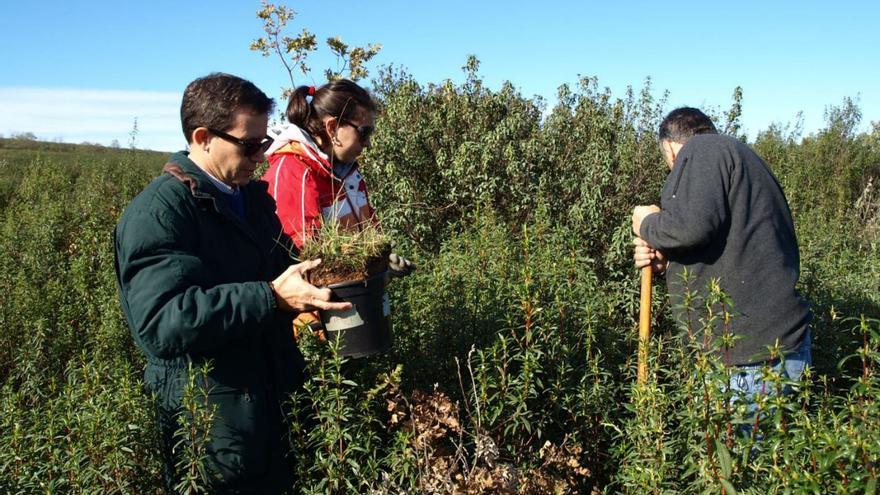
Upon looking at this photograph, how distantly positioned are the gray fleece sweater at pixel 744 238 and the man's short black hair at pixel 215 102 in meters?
1.88

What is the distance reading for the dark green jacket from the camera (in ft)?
6.82

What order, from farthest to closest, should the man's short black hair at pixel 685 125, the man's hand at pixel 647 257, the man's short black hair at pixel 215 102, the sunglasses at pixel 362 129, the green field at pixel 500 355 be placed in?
the man's hand at pixel 647 257 → the man's short black hair at pixel 685 125 → the sunglasses at pixel 362 129 → the man's short black hair at pixel 215 102 → the green field at pixel 500 355

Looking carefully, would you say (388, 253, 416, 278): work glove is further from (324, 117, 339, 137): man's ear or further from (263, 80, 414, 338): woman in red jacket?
(324, 117, 339, 137): man's ear

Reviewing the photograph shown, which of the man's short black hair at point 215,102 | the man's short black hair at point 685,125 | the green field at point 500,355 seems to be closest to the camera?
the green field at point 500,355

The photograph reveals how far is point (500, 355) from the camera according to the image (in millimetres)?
3156

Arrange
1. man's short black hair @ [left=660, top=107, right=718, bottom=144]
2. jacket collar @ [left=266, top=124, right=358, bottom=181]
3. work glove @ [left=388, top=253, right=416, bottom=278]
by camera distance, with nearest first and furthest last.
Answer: work glove @ [left=388, top=253, right=416, bottom=278]
jacket collar @ [left=266, top=124, right=358, bottom=181]
man's short black hair @ [left=660, top=107, right=718, bottom=144]

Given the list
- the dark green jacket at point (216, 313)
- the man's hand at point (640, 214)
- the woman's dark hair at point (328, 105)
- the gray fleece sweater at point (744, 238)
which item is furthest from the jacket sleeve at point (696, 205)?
the dark green jacket at point (216, 313)

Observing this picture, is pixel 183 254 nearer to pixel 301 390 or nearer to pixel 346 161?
pixel 301 390

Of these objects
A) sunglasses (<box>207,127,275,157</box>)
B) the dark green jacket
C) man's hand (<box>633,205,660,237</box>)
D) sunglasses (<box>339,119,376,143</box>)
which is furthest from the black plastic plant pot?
man's hand (<box>633,205,660,237</box>)

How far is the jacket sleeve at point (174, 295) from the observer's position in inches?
81.0

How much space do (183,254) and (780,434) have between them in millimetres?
1846

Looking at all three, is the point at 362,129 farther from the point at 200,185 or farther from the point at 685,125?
the point at 685,125

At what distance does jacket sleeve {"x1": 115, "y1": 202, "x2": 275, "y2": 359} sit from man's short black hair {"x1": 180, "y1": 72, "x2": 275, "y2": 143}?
0.37 m

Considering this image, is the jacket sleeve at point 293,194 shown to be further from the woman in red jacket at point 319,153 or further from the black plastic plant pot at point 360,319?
the black plastic plant pot at point 360,319
